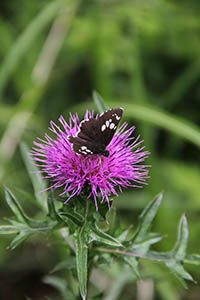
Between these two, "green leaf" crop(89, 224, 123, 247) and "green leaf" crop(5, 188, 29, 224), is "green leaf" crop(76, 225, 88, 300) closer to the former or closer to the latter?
"green leaf" crop(89, 224, 123, 247)

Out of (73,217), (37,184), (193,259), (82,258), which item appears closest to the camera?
(82,258)

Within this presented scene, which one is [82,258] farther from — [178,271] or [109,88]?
[109,88]

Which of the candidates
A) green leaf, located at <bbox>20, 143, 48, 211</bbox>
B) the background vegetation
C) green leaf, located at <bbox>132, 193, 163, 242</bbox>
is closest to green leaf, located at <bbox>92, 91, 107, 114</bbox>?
green leaf, located at <bbox>20, 143, 48, 211</bbox>

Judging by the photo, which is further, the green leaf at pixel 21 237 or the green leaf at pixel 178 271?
the green leaf at pixel 178 271

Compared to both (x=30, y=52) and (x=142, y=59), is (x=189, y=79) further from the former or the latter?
(x=30, y=52)

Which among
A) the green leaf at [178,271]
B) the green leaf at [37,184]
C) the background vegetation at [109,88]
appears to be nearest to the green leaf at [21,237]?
the green leaf at [37,184]

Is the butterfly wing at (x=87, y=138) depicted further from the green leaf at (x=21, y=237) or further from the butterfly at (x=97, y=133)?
the green leaf at (x=21, y=237)

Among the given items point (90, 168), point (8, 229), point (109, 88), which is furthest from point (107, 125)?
point (109, 88)
